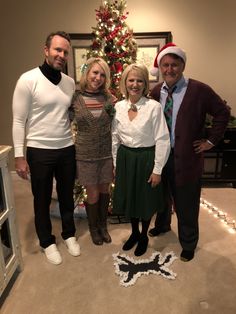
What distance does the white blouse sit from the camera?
1.82m

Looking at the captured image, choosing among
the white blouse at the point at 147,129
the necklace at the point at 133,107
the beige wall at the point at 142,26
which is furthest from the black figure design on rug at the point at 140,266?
the beige wall at the point at 142,26

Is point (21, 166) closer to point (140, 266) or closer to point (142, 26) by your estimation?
point (140, 266)

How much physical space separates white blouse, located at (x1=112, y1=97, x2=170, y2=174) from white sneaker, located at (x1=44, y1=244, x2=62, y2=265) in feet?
3.12

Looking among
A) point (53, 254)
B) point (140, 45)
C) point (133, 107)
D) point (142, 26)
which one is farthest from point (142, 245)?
point (142, 26)

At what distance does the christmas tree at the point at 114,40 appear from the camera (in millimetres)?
2428

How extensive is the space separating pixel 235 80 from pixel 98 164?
7.77 ft

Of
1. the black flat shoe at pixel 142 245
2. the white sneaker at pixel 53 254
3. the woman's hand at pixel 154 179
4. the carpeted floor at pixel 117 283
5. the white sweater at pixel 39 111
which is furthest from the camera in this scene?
the black flat shoe at pixel 142 245

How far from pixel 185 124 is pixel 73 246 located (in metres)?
1.24

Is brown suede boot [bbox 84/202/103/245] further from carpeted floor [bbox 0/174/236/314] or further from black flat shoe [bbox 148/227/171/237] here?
black flat shoe [bbox 148/227/171/237]

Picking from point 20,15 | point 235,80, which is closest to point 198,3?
point 235,80

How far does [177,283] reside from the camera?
1859mm

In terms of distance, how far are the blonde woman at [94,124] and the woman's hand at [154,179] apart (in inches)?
13.5

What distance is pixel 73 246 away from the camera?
2.18m

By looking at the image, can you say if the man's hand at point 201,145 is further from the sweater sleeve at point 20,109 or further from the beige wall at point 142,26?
the beige wall at point 142,26
